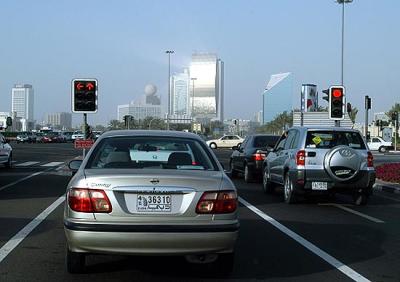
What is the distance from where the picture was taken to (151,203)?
18.7ft

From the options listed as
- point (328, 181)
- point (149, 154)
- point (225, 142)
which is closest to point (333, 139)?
point (328, 181)

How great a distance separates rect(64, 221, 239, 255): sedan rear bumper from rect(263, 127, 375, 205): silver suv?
23.8 ft

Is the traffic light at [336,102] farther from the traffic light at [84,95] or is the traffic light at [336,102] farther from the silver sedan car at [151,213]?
the silver sedan car at [151,213]

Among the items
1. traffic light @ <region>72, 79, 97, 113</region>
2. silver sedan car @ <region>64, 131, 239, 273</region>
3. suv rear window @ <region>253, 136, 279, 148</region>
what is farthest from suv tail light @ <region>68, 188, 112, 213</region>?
traffic light @ <region>72, 79, 97, 113</region>

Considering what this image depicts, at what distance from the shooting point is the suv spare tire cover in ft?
40.7

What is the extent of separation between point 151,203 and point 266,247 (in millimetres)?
2797

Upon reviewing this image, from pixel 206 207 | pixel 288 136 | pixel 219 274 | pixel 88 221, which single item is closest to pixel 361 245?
pixel 219 274

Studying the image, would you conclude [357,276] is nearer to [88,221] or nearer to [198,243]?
[198,243]

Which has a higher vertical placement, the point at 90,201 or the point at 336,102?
the point at 336,102

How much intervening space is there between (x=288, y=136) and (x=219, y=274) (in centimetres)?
830

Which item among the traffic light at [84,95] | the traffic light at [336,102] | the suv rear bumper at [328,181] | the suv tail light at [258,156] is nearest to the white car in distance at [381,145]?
the traffic light at [336,102]

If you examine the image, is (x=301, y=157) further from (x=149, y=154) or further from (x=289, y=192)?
(x=149, y=154)

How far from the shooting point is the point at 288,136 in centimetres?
1430

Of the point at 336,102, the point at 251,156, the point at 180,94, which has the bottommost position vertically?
the point at 251,156
